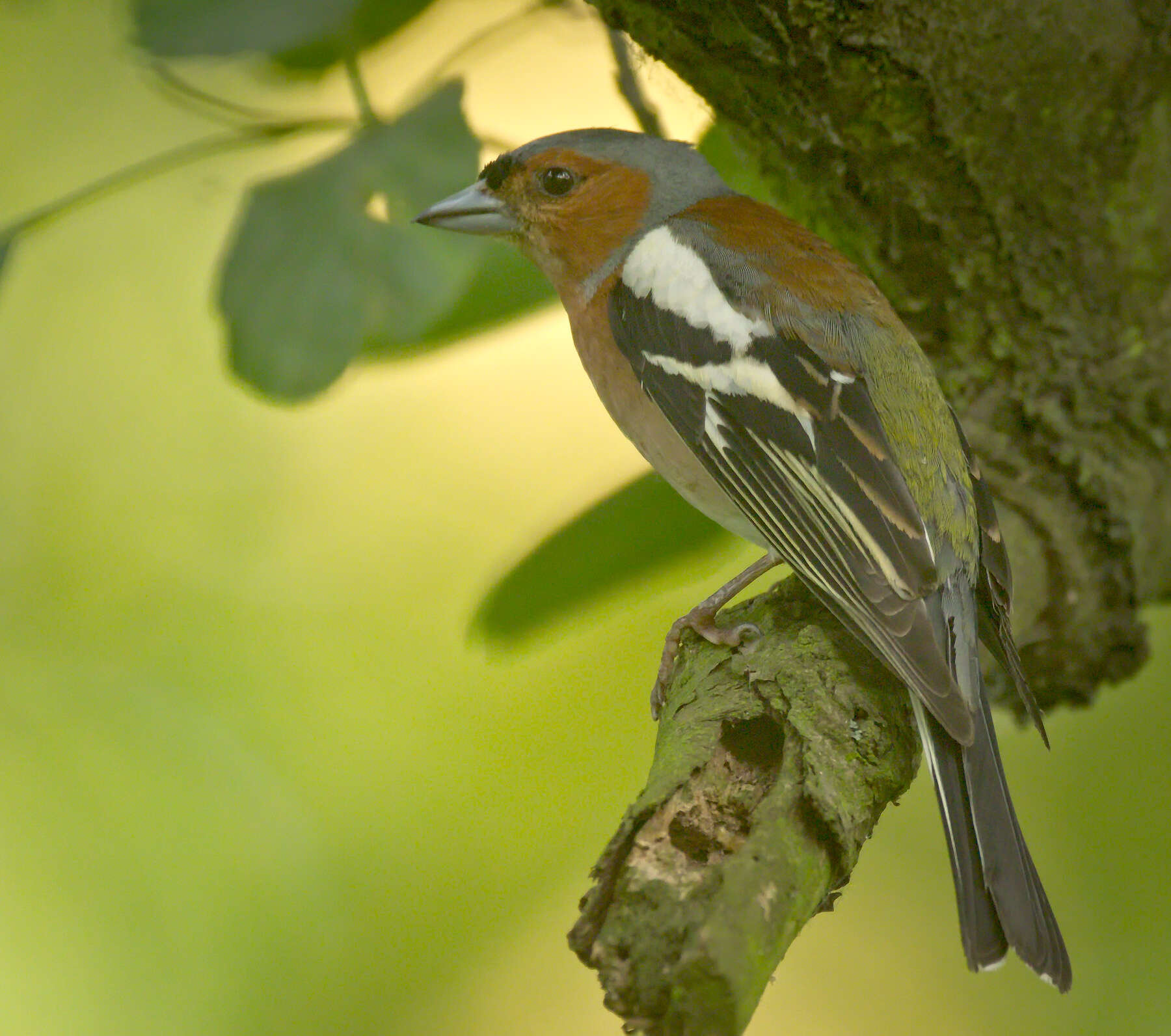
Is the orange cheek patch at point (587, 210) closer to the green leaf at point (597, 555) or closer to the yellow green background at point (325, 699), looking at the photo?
the yellow green background at point (325, 699)

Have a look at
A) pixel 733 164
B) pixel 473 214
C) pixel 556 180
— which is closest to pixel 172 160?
pixel 473 214

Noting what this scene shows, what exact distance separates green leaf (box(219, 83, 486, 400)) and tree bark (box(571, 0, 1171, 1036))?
43 centimetres

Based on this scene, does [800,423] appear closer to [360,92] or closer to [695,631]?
[695,631]

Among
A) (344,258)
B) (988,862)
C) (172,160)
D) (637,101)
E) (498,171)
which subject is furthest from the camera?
(637,101)

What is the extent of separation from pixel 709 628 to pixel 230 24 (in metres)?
1.47

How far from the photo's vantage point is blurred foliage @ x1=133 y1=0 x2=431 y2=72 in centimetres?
211

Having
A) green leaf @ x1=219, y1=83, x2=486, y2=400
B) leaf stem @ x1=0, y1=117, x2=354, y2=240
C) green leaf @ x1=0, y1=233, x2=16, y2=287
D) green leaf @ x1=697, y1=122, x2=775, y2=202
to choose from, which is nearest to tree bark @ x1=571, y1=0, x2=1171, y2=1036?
green leaf @ x1=697, y1=122, x2=775, y2=202

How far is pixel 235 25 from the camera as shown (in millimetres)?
2125

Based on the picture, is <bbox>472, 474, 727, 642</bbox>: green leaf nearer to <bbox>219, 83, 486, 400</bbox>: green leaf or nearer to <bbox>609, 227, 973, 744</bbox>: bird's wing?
<bbox>609, 227, 973, 744</bbox>: bird's wing

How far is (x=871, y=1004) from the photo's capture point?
3.73m

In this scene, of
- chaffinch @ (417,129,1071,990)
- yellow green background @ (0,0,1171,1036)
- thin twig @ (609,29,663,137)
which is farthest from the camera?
yellow green background @ (0,0,1171,1036)

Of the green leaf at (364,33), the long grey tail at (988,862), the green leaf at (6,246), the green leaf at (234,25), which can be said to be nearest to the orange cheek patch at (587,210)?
the green leaf at (364,33)

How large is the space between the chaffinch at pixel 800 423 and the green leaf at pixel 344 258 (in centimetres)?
12

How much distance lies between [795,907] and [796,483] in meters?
0.88
